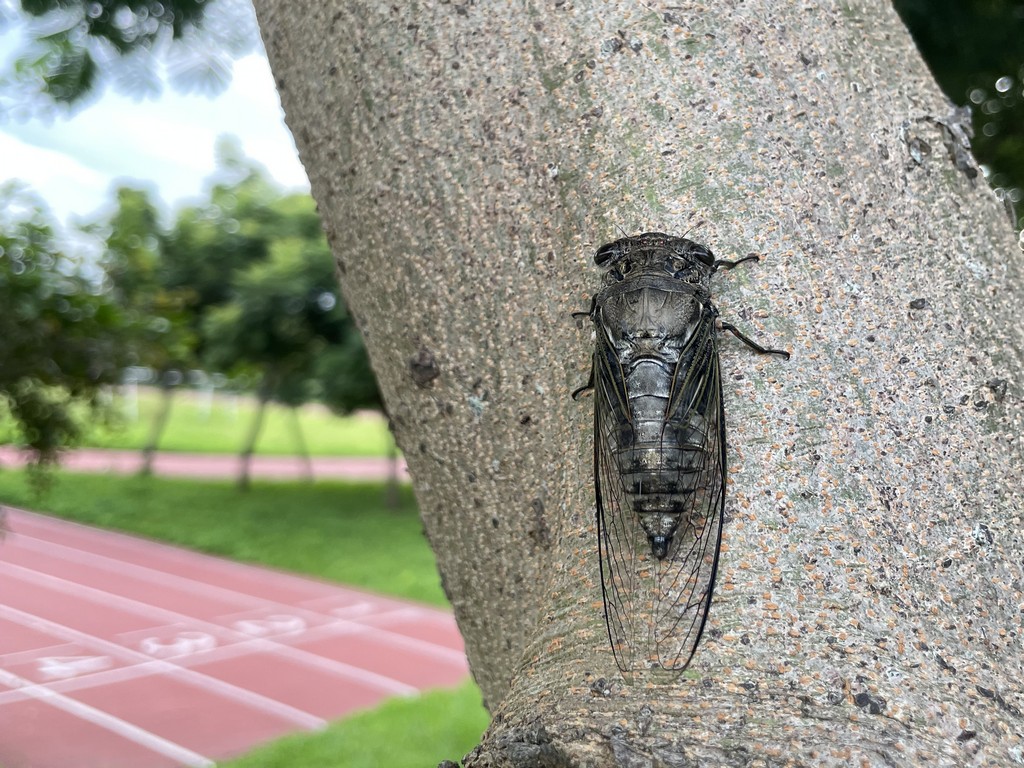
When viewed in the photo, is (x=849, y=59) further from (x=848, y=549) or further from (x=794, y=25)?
(x=848, y=549)

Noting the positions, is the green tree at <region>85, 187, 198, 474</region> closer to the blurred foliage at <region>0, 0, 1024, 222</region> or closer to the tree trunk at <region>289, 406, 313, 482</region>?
the blurred foliage at <region>0, 0, 1024, 222</region>

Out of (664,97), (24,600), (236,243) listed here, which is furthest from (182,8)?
(236,243)

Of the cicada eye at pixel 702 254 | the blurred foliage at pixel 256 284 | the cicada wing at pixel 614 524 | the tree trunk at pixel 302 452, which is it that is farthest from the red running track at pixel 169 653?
the tree trunk at pixel 302 452

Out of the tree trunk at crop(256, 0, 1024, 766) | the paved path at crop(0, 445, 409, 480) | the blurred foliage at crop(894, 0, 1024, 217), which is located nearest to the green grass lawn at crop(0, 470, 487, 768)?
the paved path at crop(0, 445, 409, 480)

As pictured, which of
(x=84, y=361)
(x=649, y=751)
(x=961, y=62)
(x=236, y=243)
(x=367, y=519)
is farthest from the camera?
(x=236, y=243)

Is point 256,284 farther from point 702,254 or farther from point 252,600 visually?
point 702,254

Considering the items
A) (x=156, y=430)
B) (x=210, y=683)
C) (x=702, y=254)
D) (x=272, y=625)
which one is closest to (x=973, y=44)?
(x=702, y=254)

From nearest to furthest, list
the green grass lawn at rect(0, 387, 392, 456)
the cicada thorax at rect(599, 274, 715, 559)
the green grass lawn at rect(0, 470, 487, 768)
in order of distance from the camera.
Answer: the cicada thorax at rect(599, 274, 715, 559)
the green grass lawn at rect(0, 470, 487, 768)
the green grass lawn at rect(0, 387, 392, 456)
